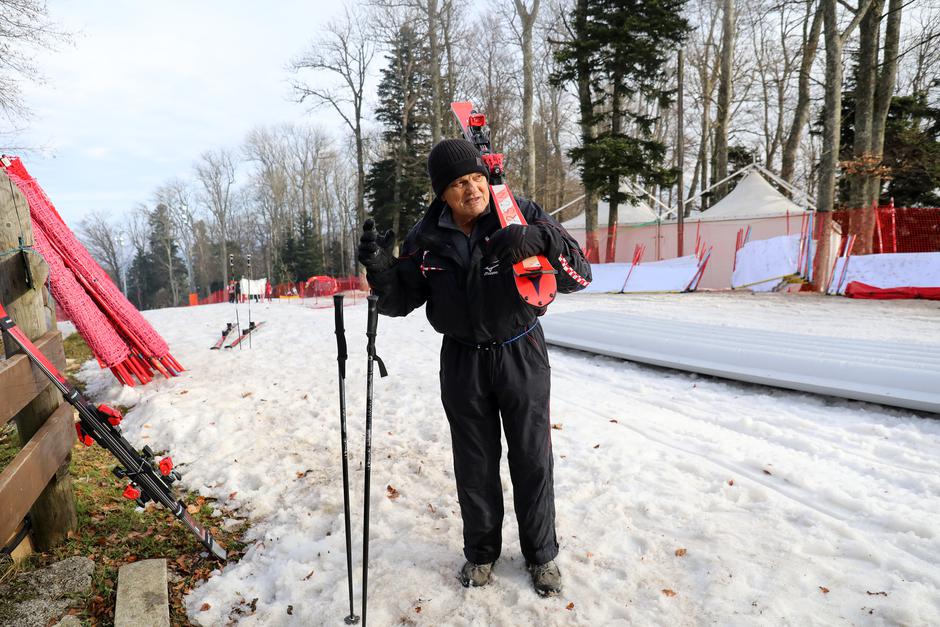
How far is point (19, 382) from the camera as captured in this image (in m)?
2.41

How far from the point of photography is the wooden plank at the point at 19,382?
226 centimetres

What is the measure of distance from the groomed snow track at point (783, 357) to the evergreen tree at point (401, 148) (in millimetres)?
18349

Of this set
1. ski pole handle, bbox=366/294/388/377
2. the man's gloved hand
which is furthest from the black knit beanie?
ski pole handle, bbox=366/294/388/377

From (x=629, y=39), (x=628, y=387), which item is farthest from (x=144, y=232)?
(x=628, y=387)

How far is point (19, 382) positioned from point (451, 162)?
7.35ft

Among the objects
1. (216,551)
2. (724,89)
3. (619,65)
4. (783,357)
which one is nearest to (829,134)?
(619,65)

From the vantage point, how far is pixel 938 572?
236 cm

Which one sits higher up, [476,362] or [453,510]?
[476,362]

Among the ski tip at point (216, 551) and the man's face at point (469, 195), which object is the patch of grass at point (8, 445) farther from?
the man's face at point (469, 195)

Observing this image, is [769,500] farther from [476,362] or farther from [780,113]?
[780,113]

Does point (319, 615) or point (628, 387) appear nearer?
point (319, 615)

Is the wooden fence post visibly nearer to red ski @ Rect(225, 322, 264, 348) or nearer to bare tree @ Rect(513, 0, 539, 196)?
red ski @ Rect(225, 322, 264, 348)

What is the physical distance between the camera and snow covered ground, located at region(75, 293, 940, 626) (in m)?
2.37

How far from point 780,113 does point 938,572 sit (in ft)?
102
